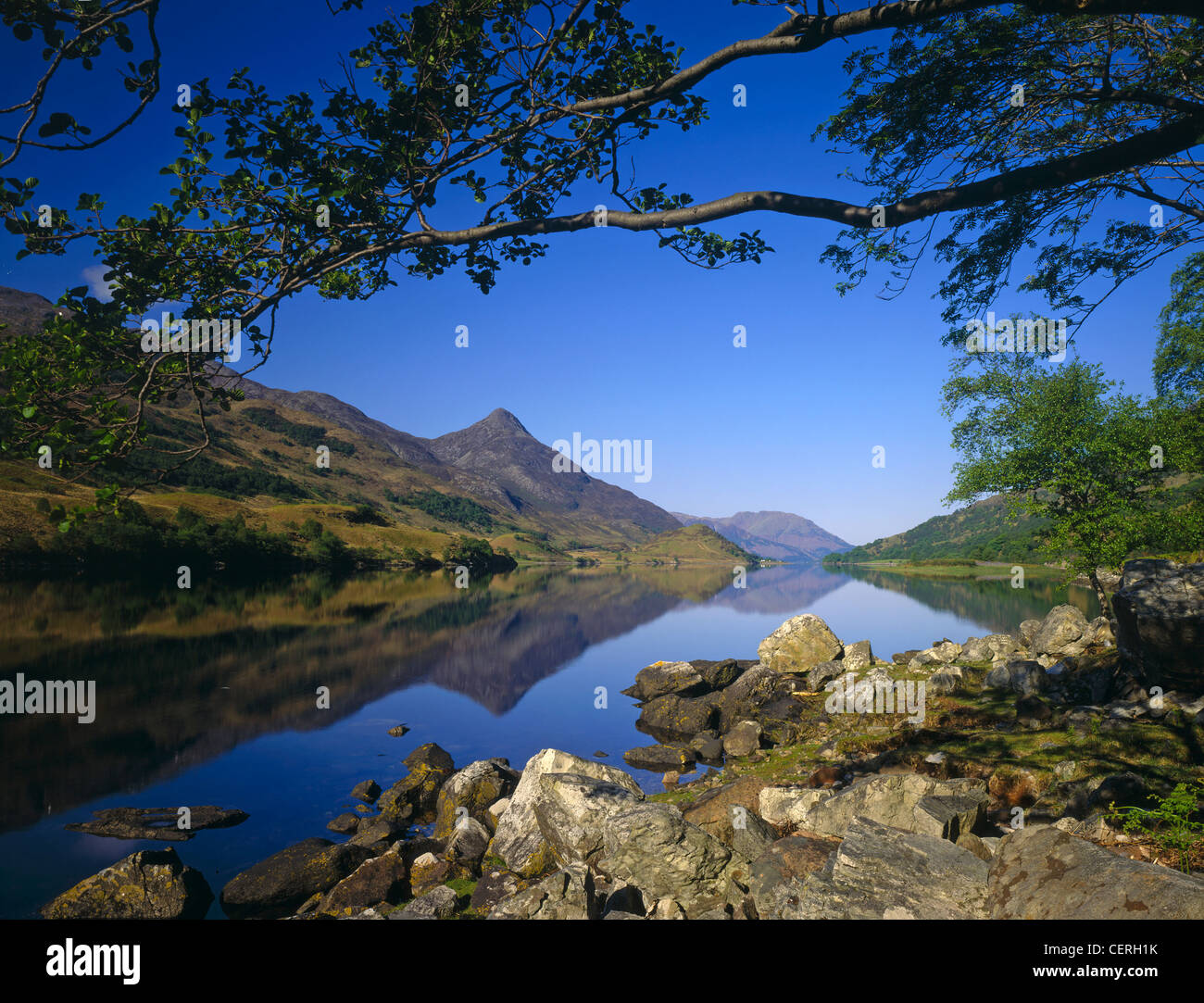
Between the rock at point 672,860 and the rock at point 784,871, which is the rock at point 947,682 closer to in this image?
the rock at point 784,871

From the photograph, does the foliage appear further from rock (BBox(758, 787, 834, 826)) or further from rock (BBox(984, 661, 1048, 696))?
rock (BBox(984, 661, 1048, 696))

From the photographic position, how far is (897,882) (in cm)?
634

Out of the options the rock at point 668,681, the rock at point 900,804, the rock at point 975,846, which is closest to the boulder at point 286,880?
the rock at point 900,804

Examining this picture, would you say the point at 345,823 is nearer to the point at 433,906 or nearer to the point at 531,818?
the point at 531,818

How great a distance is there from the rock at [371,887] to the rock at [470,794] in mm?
2531

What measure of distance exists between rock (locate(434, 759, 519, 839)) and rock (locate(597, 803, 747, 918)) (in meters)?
6.14

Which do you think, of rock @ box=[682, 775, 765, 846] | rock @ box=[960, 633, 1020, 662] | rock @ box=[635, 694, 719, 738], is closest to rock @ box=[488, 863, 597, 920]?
rock @ box=[682, 775, 765, 846]

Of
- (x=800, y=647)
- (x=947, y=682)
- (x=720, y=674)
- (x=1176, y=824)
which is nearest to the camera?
(x=1176, y=824)

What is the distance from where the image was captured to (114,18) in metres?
4.75

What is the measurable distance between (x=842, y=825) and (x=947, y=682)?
38.7ft

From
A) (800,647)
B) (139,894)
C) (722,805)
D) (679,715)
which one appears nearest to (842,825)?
(722,805)

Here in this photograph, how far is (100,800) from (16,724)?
31.8ft

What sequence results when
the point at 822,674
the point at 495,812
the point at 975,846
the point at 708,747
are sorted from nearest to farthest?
the point at 975,846 < the point at 495,812 < the point at 708,747 < the point at 822,674
